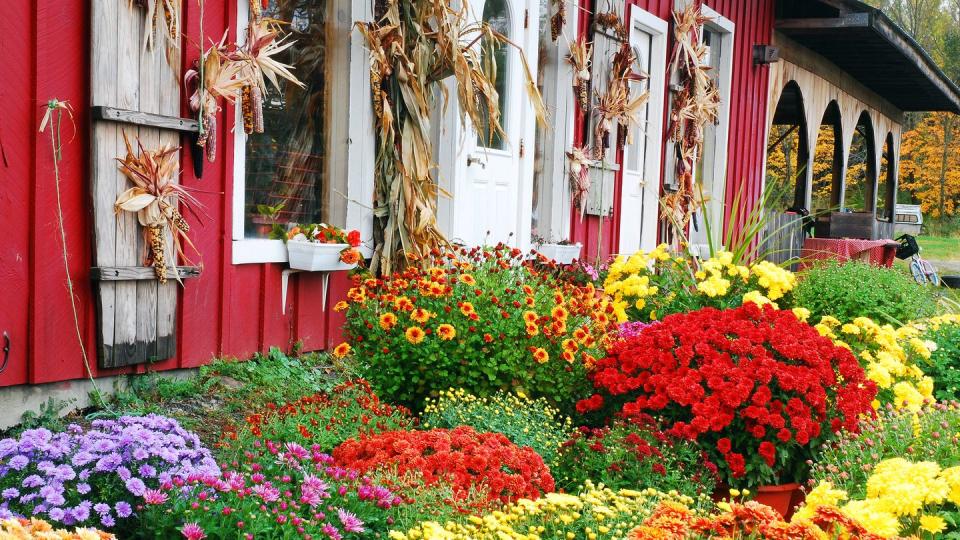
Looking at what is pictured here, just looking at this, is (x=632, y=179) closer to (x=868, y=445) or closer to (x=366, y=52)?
(x=366, y=52)

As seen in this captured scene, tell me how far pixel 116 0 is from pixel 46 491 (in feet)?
7.04

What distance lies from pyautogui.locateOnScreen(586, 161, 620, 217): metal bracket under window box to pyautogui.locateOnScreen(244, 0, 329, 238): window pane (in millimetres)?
2762

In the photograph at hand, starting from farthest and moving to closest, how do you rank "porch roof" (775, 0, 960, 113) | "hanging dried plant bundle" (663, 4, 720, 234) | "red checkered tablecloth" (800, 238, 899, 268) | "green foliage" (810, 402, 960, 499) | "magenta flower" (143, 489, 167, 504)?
1. "red checkered tablecloth" (800, 238, 899, 268)
2. "porch roof" (775, 0, 960, 113)
3. "hanging dried plant bundle" (663, 4, 720, 234)
4. "green foliage" (810, 402, 960, 499)
5. "magenta flower" (143, 489, 167, 504)

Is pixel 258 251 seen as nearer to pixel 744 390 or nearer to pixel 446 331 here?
pixel 446 331

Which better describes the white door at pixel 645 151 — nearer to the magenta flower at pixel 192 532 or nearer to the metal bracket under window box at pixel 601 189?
the metal bracket under window box at pixel 601 189

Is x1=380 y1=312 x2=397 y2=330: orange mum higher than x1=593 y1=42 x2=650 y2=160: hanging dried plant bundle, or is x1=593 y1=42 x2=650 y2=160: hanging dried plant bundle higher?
x1=593 y1=42 x2=650 y2=160: hanging dried plant bundle

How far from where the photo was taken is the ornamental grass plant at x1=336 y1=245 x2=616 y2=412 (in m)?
4.14

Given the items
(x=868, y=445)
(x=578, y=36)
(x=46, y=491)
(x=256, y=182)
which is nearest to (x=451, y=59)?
(x=256, y=182)

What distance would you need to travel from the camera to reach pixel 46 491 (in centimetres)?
236

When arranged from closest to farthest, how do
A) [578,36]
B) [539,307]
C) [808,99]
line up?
[539,307]
[578,36]
[808,99]

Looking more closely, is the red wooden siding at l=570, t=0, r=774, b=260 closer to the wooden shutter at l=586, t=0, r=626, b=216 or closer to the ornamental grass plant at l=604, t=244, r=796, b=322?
the wooden shutter at l=586, t=0, r=626, b=216

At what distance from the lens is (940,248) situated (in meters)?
22.8

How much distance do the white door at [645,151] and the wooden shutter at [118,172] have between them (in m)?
4.80

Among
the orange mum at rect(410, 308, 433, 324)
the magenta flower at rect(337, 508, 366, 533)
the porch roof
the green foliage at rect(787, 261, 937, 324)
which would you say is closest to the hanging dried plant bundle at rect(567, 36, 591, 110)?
the green foliage at rect(787, 261, 937, 324)
